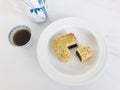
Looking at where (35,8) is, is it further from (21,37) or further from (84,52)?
(84,52)

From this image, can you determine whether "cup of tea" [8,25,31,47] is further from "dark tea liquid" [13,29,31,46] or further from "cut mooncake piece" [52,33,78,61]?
"cut mooncake piece" [52,33,78,61]

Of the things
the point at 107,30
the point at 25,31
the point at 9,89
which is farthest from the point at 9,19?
the point at 107,30

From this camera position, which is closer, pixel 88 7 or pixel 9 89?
pixel 9 89

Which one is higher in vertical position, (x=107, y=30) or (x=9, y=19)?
(x=9, y=19)

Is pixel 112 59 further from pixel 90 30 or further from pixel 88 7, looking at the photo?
pixel 88 7

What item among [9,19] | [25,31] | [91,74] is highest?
[9,19]

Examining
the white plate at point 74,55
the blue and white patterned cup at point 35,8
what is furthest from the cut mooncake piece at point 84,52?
the blue and white patterned cup at point 35,8

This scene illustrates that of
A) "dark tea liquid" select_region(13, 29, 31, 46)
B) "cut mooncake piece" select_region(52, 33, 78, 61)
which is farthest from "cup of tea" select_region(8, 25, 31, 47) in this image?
"cut mooncake piece" select_region(52, 33, 78, 61)
